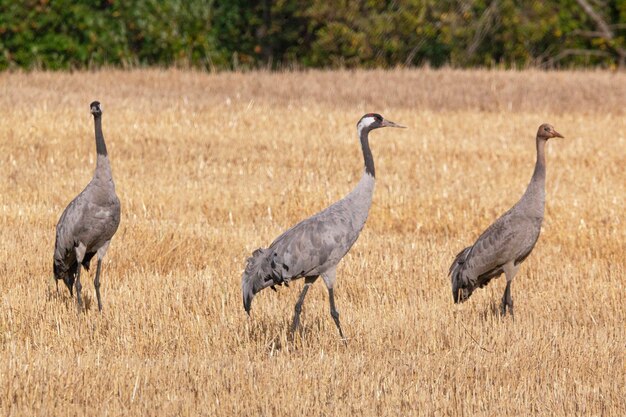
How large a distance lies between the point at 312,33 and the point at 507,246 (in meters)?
26.8

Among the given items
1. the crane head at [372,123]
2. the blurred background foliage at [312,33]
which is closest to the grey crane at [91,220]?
the crane head at [372,123]

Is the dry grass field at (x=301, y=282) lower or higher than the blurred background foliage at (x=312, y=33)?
lower

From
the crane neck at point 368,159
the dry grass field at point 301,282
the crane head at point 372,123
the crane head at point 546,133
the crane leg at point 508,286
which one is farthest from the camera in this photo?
the crane head at point 546,133

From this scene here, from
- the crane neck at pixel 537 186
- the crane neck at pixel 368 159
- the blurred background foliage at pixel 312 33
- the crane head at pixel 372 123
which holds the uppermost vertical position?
the blurred background foliage at pixel 312 33

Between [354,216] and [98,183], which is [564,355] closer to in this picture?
[354,216]

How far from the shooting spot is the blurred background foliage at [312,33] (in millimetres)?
30250

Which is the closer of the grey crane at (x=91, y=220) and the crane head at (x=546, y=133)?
the grey crane at (x=91, y=220)

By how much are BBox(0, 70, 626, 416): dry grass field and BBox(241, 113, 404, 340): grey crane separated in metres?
0.40

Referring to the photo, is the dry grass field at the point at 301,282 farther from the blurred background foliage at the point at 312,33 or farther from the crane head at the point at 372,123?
the blurred background foliage at the point at 312,33

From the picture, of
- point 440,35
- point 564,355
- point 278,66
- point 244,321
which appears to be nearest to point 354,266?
point 244,321

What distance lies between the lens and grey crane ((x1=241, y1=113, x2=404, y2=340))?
777 cm

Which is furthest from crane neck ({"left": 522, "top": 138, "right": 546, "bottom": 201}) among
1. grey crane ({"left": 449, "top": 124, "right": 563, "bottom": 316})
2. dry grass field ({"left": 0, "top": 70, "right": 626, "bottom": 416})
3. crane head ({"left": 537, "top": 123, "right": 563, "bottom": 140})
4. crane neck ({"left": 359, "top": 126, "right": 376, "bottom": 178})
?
crane neck ({"left": 359, "top": 126, "right": 376, "bottom": 178})

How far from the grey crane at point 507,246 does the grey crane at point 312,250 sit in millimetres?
1351

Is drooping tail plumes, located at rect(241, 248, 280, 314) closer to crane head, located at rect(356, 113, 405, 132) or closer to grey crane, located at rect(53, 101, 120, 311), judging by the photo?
crane head, located at rect(356, 113, 405, 132)
